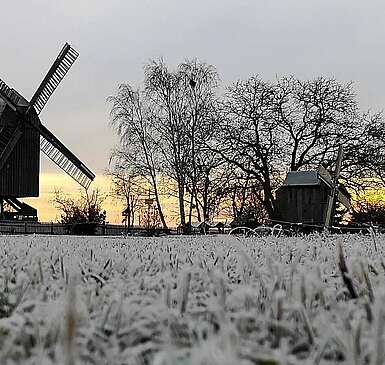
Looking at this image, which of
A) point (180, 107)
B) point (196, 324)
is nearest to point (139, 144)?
point (180, 107)

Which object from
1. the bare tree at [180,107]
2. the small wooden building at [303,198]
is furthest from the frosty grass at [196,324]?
the bare tree at [180,107]

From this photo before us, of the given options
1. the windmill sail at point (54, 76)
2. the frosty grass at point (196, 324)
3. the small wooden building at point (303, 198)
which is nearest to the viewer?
the frosty grass at point (196, 324)

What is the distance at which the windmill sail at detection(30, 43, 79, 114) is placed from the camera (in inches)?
1278

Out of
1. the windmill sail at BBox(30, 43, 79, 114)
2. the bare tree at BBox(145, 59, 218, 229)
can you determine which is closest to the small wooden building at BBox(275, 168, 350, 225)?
the bare tree at BBox(145, 59, 218, 229)

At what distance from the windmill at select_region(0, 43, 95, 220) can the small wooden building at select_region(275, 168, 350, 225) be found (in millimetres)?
10526

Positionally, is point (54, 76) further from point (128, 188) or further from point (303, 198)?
point (303, 198)

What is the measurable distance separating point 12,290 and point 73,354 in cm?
98

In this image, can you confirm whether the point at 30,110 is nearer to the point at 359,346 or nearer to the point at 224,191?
the point at 224,191

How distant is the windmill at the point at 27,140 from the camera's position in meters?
32.5

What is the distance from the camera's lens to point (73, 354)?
830 mm

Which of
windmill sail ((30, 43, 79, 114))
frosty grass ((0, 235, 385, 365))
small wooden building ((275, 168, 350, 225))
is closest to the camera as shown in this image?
frosty grass ((0, 235, 385, 365))

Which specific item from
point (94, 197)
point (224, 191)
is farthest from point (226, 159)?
point (94, 197)

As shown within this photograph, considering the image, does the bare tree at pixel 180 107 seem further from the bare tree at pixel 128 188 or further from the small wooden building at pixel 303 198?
the small wooden building at pixel 303 198

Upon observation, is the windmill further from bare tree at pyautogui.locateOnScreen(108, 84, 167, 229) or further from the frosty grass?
the frosty grass
